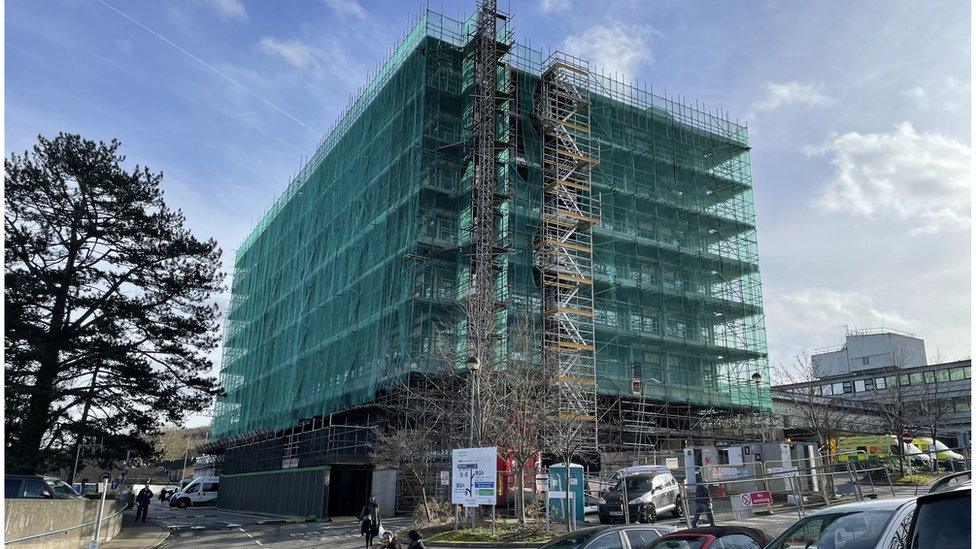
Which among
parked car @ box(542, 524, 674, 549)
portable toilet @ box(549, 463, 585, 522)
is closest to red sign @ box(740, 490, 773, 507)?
portable toilet @ box(549, 463, 585, 522)

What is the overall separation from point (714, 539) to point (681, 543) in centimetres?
47

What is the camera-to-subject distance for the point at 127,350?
1246 inches

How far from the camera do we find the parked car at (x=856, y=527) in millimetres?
7738

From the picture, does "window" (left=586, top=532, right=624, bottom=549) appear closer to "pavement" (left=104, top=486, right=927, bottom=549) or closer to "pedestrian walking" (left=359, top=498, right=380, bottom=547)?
"pavement" (left=104, top=486, right=927, bottom=549)

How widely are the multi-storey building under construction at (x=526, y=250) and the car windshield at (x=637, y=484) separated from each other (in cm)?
969

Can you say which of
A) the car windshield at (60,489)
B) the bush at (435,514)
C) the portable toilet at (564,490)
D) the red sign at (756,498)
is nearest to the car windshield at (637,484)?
the portable toilet at (564,490)

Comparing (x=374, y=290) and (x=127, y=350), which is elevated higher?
(x=374, y=290)


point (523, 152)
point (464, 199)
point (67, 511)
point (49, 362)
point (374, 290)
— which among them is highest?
point (523, 152)

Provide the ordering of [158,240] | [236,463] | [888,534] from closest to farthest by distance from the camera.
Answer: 1. [888,534]
2. [158,240]
3. [236,463]

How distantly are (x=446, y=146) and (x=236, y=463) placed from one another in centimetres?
3038

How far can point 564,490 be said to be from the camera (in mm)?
22859

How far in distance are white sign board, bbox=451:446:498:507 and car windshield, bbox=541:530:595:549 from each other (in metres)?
8.32

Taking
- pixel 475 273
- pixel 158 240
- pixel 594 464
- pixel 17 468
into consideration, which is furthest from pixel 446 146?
pixel 17 468

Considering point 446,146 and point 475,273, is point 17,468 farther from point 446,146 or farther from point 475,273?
point 446,146
